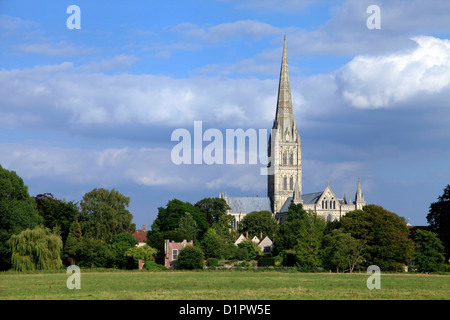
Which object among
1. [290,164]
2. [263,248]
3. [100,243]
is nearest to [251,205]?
[290,164]

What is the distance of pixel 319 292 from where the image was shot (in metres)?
33.4

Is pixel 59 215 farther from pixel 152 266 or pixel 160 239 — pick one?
pixel 152 266

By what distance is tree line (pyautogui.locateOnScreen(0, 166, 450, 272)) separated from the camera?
59656mm

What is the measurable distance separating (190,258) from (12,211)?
17.7 metres

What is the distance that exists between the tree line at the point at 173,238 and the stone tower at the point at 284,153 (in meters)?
67.0

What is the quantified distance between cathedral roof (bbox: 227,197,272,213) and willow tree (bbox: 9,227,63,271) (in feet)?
334

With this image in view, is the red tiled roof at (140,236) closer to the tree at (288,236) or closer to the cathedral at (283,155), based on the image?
the tree at (288,236)

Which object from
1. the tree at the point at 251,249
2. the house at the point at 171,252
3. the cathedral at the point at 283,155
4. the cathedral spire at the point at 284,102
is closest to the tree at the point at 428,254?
the house at the point at 171,252

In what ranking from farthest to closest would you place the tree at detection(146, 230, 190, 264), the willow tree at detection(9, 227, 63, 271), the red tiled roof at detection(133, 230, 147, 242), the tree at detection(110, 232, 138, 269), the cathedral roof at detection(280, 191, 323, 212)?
the cathedral roof at detection(280, 191, 323, 212) < the red tiled roof at detection(133, 230, 147, 242) < the tree at detection(146, 230, 190, 264) < the tree at detection(110, 232, 138, 269) < the willow tree at detection(9, 227, 63, 271)

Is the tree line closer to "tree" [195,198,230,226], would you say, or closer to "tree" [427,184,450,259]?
"tree" [427,184,450,259]

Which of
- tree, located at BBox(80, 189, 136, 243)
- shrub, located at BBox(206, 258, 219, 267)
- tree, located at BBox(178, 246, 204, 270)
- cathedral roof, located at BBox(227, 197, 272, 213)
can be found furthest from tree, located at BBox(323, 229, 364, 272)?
cathedral roof, located at BBox(227, 197, 272, 213)

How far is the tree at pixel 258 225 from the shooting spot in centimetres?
12469

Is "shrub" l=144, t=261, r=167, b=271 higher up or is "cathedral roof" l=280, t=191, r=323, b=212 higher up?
"cathedral roof" l=280, t=191, r=323, b=212
